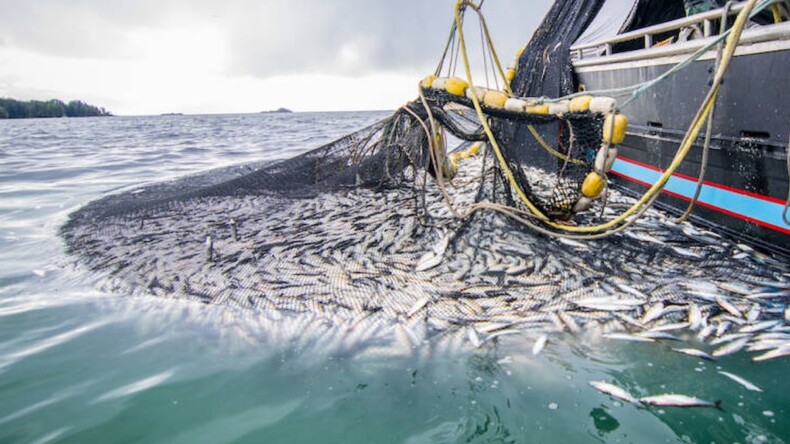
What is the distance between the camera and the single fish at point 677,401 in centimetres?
294

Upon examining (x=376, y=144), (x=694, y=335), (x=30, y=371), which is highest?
(x=376, y=144)

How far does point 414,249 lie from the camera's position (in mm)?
5691

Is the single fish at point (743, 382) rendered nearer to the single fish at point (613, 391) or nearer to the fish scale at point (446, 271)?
the fish scale at point (446, 271)

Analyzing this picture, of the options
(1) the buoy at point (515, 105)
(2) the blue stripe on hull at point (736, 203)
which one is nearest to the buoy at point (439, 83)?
(1) the buoy at point (515, 105)

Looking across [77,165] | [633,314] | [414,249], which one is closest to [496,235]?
[414,249]

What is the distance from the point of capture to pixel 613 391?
310 cm

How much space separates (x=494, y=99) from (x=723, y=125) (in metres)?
2.67

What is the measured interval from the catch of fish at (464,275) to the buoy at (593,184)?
65cm

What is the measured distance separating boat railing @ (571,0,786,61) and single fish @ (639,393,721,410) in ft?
11.2

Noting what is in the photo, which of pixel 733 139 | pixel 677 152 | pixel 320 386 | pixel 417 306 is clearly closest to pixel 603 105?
A: pixel 677 152

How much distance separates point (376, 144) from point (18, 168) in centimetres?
1420

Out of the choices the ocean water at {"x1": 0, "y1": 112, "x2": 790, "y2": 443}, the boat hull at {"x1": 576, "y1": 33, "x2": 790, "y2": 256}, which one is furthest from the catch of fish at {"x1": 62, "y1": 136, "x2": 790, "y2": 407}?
the boat hull at {"x1": 576, "y1": 33, "x2": 790, "y2": 256}

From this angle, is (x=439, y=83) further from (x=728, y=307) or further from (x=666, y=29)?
(x=728, y=307)

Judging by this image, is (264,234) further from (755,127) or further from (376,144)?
(755,127)
